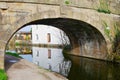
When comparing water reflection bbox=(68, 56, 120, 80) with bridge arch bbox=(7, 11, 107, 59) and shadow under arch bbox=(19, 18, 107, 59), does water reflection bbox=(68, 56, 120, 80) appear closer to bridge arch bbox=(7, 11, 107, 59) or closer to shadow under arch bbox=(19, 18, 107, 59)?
shadow under arch bbox=(19, 18, 107, 59)

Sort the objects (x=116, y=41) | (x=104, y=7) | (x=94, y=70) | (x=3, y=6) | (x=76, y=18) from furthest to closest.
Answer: (x=116, y=41) < (x=104, y=7) < (x=76, y=18) < (x=94, y=70) < (x=3, y=6)

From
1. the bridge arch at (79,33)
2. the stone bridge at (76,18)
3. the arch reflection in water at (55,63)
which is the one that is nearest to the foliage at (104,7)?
the stone bridge at (76,18)

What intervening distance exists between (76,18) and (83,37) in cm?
495

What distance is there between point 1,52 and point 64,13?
4420mm

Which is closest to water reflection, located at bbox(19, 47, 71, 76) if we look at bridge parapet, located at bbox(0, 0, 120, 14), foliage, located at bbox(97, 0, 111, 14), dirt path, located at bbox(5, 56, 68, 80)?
dirt path, located at bbox(5, 56, 68, 80)

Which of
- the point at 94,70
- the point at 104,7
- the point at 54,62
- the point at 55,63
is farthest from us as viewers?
the point at 54,62

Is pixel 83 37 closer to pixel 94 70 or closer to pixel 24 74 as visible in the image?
pixel 94 70

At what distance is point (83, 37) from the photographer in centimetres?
1995

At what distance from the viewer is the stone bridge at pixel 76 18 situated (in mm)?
12359

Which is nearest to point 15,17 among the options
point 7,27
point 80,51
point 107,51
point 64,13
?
point 7,27

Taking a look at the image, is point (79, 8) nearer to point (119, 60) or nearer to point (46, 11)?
point (46, 11)

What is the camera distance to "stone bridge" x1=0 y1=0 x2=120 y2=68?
1236 cm

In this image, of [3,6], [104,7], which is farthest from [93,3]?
[3,6]

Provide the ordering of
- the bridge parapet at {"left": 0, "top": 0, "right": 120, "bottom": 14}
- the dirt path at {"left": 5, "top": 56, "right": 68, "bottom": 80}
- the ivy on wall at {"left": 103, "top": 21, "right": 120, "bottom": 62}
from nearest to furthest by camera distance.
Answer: the dirt path at {"left": 5, "top": 56, "right": 68, "bottom": 80} < the bridge parapet at {"left": 0, "top": 0, "right": 120, "bottom": 14} < the ivy on wall at {"left": 103, "top": 21, "right": 120, "bottom": 62}
